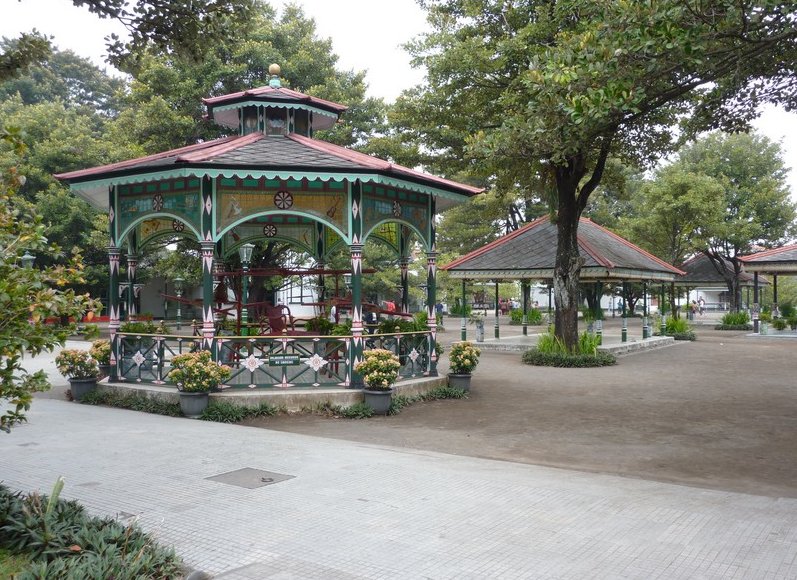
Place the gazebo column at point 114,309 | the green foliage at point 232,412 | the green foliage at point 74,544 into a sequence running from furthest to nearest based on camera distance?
the gazebo column at point 114,309 → the green foliage at point 232,412 → the green foliage at point 74,544

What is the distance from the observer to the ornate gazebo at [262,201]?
1223 centimetres

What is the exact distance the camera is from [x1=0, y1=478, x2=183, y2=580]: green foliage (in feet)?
14.1

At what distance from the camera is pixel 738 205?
41.9 meters

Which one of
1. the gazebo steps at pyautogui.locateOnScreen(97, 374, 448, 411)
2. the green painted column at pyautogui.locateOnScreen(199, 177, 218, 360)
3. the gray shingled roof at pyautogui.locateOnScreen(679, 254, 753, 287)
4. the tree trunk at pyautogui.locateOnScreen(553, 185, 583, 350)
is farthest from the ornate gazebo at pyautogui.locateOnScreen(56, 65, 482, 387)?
the gray shingled roof at pyautogui.locateOnScreen(679, 254, 753, 287)

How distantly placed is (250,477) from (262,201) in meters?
6.60

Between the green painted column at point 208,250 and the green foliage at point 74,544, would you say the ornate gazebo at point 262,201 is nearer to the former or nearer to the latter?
the green painted column at point 208,250

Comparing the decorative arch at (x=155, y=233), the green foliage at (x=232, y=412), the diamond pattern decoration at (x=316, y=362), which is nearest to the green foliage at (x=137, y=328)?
the decorative arch at (x=155, y=233)

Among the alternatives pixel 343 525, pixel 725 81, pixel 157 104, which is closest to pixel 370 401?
pixel 343 525

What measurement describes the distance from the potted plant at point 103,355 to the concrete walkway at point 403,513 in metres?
4.61

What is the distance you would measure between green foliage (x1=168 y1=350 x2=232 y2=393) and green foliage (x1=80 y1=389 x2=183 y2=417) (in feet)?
1.85

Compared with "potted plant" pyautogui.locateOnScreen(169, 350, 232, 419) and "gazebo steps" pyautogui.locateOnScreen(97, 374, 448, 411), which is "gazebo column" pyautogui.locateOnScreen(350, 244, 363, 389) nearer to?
"gazebo steps" pyautogui.locateOnScreen(97, 374, 448, 411)

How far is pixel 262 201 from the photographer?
41.4 feet

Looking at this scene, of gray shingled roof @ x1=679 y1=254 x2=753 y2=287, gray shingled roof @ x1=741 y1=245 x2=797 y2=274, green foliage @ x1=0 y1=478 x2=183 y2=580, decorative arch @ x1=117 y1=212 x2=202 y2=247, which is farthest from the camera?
gray shingled roof @ x1=679 y1=254 x2=753 y2=287

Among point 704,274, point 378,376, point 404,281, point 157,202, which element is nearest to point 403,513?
point 378,376
